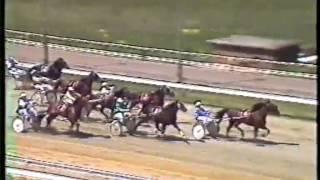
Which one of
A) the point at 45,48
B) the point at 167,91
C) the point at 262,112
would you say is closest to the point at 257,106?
the point at 262,112

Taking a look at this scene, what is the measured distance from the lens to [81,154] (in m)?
1.98

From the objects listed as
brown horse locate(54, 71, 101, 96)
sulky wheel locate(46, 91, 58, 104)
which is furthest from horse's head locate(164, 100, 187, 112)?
sulky wheel locate(46, 91, 58, 104)

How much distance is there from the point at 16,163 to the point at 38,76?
24 centimetres

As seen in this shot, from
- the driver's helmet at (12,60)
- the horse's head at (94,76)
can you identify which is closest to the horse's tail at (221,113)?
the horse's head at (94,76)

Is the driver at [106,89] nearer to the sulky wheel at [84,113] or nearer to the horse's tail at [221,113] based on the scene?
the sulky wheel at [84,113]

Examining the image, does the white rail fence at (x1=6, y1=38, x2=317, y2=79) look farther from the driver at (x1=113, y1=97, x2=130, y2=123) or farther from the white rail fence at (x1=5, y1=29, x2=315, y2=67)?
the driver at (x1=113, y1=97, x2=130, y2=123)

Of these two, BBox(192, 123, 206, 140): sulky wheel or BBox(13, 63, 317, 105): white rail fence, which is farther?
BBox(192, 123, 206, 140): sulky wheel

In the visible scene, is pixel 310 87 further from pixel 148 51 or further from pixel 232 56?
pixel 148 51

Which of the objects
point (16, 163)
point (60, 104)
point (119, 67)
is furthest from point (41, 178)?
point (119, 67)

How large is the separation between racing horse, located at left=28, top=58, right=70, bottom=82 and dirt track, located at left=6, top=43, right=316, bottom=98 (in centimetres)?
1

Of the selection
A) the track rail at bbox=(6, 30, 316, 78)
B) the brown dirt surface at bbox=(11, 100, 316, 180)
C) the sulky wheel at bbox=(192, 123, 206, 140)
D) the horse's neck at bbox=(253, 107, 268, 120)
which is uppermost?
the track rail at bbox=(6, 30, 316, 78)

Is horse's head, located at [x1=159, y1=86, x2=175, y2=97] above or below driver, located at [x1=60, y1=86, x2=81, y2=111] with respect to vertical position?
above

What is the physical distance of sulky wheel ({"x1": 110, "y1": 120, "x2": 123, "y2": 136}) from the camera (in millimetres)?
1970

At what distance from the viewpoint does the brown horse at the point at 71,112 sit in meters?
1.99
